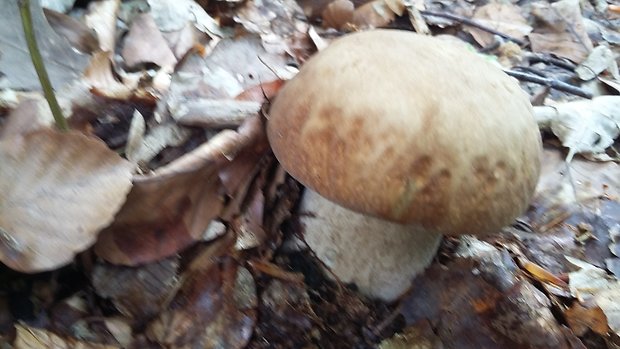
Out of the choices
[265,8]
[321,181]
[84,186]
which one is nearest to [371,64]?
[321,181]

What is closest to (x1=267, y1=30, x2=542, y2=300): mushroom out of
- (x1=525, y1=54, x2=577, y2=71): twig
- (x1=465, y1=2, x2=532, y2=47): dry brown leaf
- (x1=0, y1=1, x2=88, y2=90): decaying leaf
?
(x1=0, y1=1, x2=88, y2=90): decaying leaf

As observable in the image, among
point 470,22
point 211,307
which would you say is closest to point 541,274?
point 211,307

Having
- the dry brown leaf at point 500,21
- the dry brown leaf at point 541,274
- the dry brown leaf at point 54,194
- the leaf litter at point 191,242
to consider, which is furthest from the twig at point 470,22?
the dry brown leaf at point 54,194

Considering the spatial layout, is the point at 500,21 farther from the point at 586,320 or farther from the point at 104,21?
the point at 104,21

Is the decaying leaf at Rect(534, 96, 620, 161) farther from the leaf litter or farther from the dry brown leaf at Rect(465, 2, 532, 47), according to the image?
the dry brown leaf at Rect(465, 2, 532, 47)

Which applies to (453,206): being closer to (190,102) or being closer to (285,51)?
(190,102)
